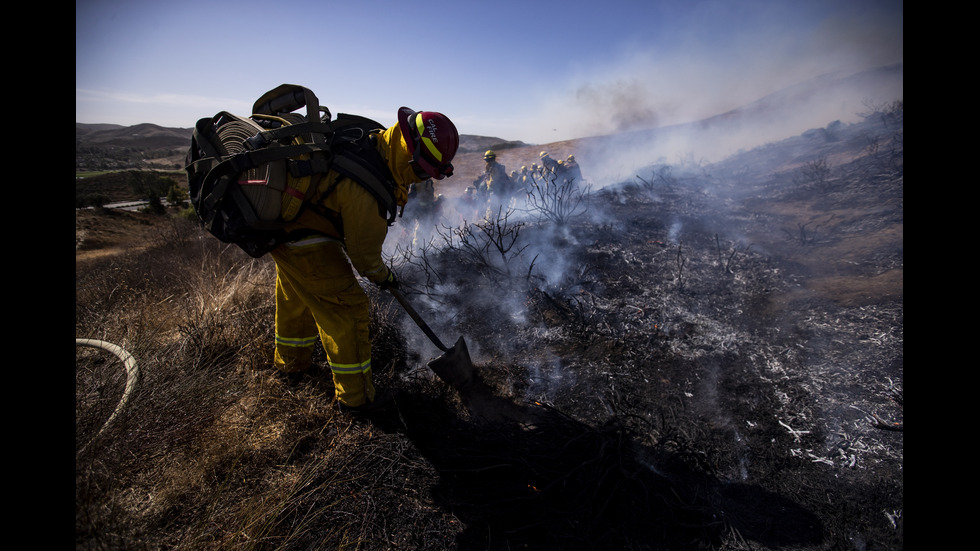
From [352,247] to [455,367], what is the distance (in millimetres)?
1287

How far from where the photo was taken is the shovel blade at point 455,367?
10.3ft

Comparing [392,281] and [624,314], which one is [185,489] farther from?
[624,314]

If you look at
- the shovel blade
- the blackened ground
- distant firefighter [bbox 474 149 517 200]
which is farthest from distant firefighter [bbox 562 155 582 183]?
the shovel blade

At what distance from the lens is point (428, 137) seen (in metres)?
2.64

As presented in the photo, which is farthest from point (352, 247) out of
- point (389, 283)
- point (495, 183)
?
point (495, 183)

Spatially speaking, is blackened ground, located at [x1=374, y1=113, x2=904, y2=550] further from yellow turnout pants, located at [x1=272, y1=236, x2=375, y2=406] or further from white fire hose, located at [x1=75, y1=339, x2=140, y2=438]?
white fire hose, located at [x1=75, y1=339, x2=140, y2=438]

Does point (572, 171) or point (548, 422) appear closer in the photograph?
point (548, 422)

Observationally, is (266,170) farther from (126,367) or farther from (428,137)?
(126,367)

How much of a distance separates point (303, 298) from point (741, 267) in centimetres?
524

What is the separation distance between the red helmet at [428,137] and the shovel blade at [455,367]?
140cm

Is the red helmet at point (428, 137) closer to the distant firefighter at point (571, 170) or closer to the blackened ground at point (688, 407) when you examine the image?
the blackened ground at point (688, 407)

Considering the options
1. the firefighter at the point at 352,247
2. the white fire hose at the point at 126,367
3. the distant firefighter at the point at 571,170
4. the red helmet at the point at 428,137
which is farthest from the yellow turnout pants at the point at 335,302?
the distant firefighter at the point at 571,170

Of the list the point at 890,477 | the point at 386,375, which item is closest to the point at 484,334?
the point at 386,375

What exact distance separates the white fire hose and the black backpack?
85 cm
